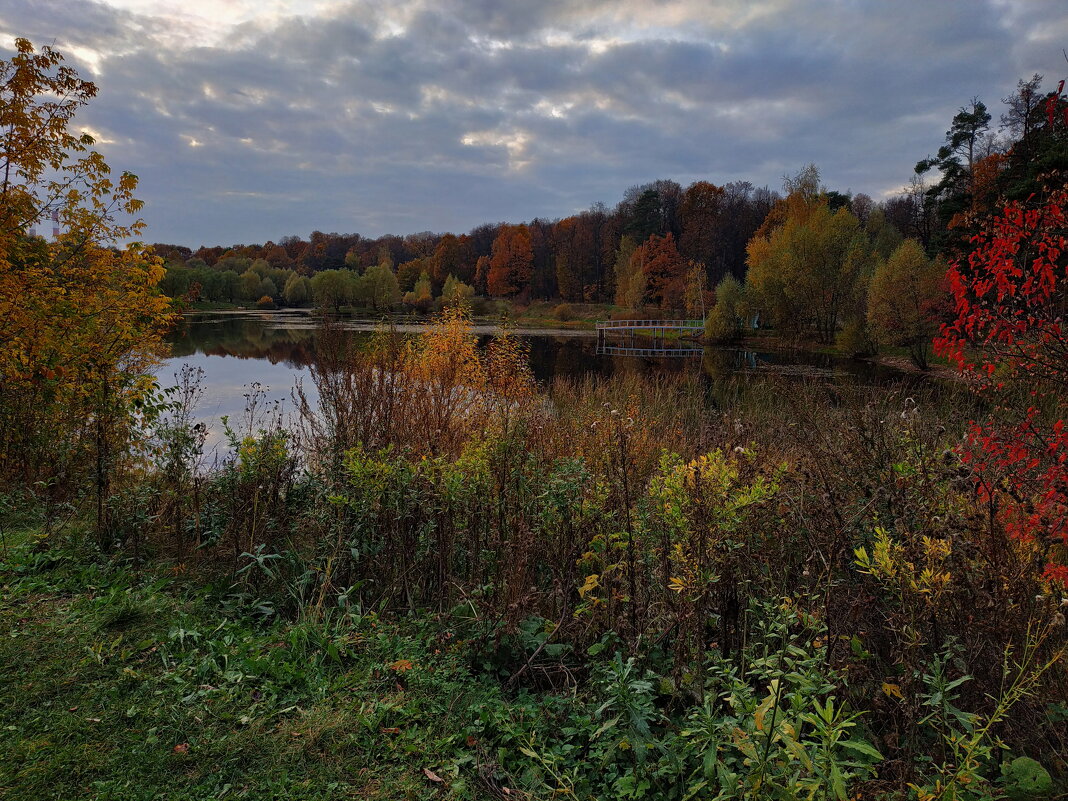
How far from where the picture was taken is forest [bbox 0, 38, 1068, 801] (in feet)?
7.39

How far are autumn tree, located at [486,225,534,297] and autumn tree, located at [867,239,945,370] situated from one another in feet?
178

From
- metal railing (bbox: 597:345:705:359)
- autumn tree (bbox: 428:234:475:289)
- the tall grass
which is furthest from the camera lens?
autumn tree (bbox: 428:234:475:289)

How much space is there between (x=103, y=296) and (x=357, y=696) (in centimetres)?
636

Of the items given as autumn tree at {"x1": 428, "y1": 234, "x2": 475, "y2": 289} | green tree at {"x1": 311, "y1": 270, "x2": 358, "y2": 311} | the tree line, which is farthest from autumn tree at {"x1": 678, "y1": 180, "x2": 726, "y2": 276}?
green tree at {"x1": 311, "y1": 270, "x2": 358, "y2": 311}

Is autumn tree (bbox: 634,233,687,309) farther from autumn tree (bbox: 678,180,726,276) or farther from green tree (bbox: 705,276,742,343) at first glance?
green tree (bbox: 705,276,742,343)

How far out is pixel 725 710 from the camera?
2734 mm

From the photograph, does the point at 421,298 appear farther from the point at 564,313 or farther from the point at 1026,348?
the point at 1026,348

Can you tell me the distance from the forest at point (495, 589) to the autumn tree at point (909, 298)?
79.7 feet

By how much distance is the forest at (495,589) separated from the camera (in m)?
2.25

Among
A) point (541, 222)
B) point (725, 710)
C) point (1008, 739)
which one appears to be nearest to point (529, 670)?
point (725, 710)

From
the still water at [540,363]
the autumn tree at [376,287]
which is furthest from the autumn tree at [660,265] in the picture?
the autumn tree at [376,287]

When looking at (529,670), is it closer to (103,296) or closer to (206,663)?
(206,663)

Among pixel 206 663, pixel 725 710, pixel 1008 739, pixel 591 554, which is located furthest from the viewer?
pixel 591 554

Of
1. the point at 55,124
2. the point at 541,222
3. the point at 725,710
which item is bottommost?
the point at 725,710
